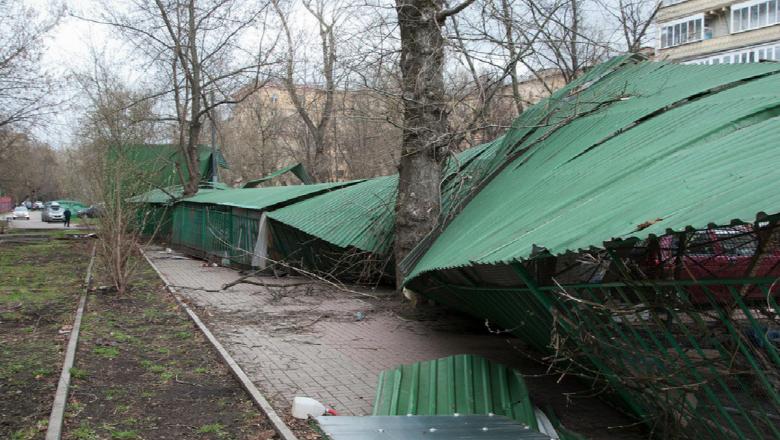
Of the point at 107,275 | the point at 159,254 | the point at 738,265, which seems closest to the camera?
the point at 738,265

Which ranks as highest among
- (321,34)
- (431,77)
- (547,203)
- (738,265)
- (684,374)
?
(321,34)

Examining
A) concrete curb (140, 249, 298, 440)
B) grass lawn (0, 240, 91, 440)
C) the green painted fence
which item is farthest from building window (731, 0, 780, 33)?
concrete curb (140, 249, 298, 440)

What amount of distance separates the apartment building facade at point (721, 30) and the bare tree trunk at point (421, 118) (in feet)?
82.4

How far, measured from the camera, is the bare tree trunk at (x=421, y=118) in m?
11.1

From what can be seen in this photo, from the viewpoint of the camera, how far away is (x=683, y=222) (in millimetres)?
3408

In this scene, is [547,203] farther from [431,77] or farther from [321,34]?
[321,34]

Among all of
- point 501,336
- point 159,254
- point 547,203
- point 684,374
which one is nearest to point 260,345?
point 501,336

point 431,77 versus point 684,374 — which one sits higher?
point 431,77

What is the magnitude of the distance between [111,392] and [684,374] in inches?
212

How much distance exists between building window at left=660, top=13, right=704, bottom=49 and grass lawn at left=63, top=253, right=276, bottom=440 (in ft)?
111

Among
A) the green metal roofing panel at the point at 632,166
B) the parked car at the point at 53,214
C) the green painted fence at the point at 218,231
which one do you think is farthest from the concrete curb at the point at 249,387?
the parked car at the point at 53,214

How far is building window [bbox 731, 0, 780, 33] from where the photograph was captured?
33.6 m

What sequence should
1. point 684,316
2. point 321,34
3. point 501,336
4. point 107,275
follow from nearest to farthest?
point 684,316 → point 501,336 → point 107,275 → point 321,34

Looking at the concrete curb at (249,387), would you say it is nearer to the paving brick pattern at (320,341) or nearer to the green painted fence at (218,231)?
the paving brick pattern at (320,341)
